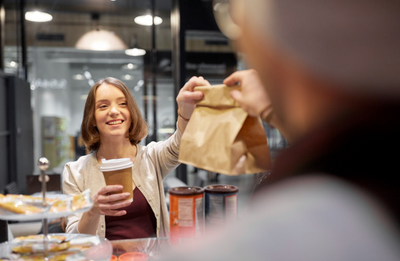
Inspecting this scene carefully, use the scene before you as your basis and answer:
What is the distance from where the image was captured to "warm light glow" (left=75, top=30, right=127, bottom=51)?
17.5 feet

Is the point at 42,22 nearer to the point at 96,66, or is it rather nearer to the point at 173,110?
the point at 96,66

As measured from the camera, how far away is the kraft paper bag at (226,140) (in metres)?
0.79

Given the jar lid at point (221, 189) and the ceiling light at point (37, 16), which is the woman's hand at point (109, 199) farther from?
the ceiling light at point (37, 16)

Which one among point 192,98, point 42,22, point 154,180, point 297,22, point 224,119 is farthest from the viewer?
point 42,22

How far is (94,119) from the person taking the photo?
167 centimetres

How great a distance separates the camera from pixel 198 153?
2.86 feet

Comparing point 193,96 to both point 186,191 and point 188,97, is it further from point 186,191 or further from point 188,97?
point 186,191

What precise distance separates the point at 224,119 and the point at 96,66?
17.9ft

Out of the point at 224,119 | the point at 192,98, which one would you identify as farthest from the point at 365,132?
the point at 192,98

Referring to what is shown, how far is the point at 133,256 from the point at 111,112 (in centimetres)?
74

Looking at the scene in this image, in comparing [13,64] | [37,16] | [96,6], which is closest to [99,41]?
[96,6]

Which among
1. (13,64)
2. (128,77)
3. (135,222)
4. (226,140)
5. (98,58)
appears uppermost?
(98,58)

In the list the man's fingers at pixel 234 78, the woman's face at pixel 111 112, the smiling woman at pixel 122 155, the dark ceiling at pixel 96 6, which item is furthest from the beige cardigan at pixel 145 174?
the dark ceiling at pixel 96 6

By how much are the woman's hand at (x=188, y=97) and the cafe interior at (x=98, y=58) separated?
4.30 m
